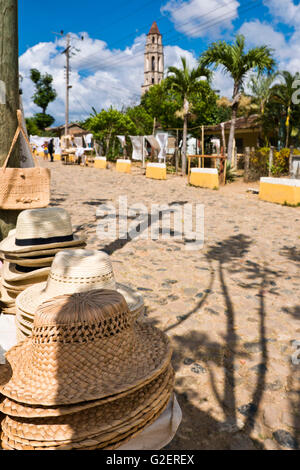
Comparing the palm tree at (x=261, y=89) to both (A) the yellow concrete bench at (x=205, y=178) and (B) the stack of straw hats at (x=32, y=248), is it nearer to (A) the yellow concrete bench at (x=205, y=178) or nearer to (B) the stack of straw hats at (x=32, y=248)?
(A) the yellow concrete bench at (x=205, y=178)

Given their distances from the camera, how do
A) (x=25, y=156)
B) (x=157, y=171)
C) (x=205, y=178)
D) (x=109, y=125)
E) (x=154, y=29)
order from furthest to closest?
(x=154, y=29)
(x=109, y=125)
(x=157, y=171)
(x=205, y=178)
(x=25, y=156)

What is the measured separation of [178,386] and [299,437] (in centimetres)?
89

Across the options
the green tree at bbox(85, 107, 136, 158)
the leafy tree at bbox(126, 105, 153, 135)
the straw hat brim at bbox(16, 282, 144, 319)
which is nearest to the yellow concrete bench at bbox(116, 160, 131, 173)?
the green tree at bbox(85, 107, 136, 158)

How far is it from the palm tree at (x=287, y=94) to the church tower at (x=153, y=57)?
293ft

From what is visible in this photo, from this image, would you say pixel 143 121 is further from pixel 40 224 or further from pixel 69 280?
pixel 69 280

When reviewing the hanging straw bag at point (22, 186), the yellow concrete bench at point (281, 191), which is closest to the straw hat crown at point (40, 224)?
the hanging straw bag at point (22, 186)

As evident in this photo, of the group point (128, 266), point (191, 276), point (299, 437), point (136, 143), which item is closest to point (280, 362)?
point (299, 437)

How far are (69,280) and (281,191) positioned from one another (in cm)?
1086

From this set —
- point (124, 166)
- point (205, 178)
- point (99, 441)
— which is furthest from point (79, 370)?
point (124, 166)

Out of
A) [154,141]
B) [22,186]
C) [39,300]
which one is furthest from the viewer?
[154,141]

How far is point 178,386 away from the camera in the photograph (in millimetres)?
2768

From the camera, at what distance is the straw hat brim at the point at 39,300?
226 centimetres

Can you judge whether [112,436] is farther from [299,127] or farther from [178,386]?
[299,127]

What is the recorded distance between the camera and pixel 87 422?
1.54m
